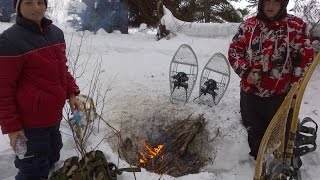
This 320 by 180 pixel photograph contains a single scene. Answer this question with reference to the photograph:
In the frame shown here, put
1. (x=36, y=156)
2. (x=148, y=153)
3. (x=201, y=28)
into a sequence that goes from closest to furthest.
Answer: (x=36, y=156) → (x=148, y=153) → (x=201, y=28)

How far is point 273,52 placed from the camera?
3273mm

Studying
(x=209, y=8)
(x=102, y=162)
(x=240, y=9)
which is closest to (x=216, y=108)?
(x=102, y=162)

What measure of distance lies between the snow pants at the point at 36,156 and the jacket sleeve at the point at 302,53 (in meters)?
2.20

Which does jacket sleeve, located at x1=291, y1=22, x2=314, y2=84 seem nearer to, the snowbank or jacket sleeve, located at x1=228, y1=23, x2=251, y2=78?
jacket sleeve, located at x1=228, y1=23, x2=251, y2=78

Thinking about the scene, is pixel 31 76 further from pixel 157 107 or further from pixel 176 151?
pixel 157 107

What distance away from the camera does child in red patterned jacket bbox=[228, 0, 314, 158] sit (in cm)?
319

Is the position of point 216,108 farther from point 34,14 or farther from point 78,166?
point 34,14

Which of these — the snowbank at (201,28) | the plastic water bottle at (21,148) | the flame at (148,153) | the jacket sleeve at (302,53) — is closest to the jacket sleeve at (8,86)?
the plastic water bottle at (21,148)

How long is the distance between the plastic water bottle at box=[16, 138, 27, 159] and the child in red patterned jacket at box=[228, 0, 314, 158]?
6.48 ft

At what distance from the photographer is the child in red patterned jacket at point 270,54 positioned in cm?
319

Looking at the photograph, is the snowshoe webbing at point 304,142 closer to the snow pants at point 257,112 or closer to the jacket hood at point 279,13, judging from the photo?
the snow pants at point 257,112

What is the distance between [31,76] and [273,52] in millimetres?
2118

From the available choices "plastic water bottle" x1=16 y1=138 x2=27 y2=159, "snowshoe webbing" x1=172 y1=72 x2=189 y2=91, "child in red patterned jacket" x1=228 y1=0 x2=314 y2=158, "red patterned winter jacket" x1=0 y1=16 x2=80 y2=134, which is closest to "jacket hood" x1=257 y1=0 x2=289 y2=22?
"child in red patterned jacket" x1=228 y1=0 x2=314 y2=158

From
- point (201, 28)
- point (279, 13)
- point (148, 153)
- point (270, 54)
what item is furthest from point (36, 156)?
point (201, 28)
